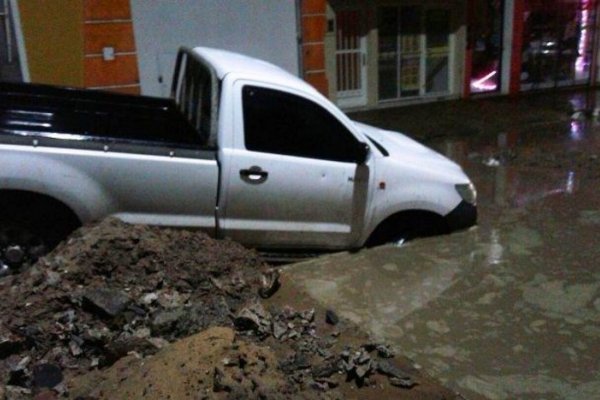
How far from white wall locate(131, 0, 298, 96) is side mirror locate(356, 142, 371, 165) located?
7.44 m

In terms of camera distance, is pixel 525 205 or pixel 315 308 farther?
pixel 525 205

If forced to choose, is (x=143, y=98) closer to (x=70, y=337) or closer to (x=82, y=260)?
(x=82, y=260)

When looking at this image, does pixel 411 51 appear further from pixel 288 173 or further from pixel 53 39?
pixel 288 173

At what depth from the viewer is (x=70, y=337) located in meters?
3.81

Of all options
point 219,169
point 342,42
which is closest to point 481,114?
point 342,42

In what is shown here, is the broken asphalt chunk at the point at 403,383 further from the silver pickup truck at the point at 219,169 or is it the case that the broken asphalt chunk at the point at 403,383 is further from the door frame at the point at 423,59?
the door frame at the point at 423,59

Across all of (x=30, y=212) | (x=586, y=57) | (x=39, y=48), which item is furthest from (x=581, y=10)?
(x=30, y=212)

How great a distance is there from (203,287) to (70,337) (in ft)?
3.30

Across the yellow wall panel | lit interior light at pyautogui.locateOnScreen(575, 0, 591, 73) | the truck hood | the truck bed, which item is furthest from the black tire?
lit interior light at pyautogui.locateOnScreen(575, 0, 591, 73)

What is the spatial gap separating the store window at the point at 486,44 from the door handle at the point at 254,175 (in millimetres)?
11758

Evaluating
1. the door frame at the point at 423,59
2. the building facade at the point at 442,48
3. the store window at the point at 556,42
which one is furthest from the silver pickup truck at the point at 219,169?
the store window at the point at 556,42

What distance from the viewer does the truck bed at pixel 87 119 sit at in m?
4.52

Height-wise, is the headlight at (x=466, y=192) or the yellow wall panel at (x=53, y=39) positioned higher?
the yellow wall panel at (x=53, y=39)

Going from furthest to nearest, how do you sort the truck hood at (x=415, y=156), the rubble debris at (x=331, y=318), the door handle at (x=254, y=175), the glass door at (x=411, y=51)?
the glass door at (x=411, y=51), the truck hood at (x=415, y=156), the door handle at (x=254, y=175), the rubble debris at (x=331, y=318)
